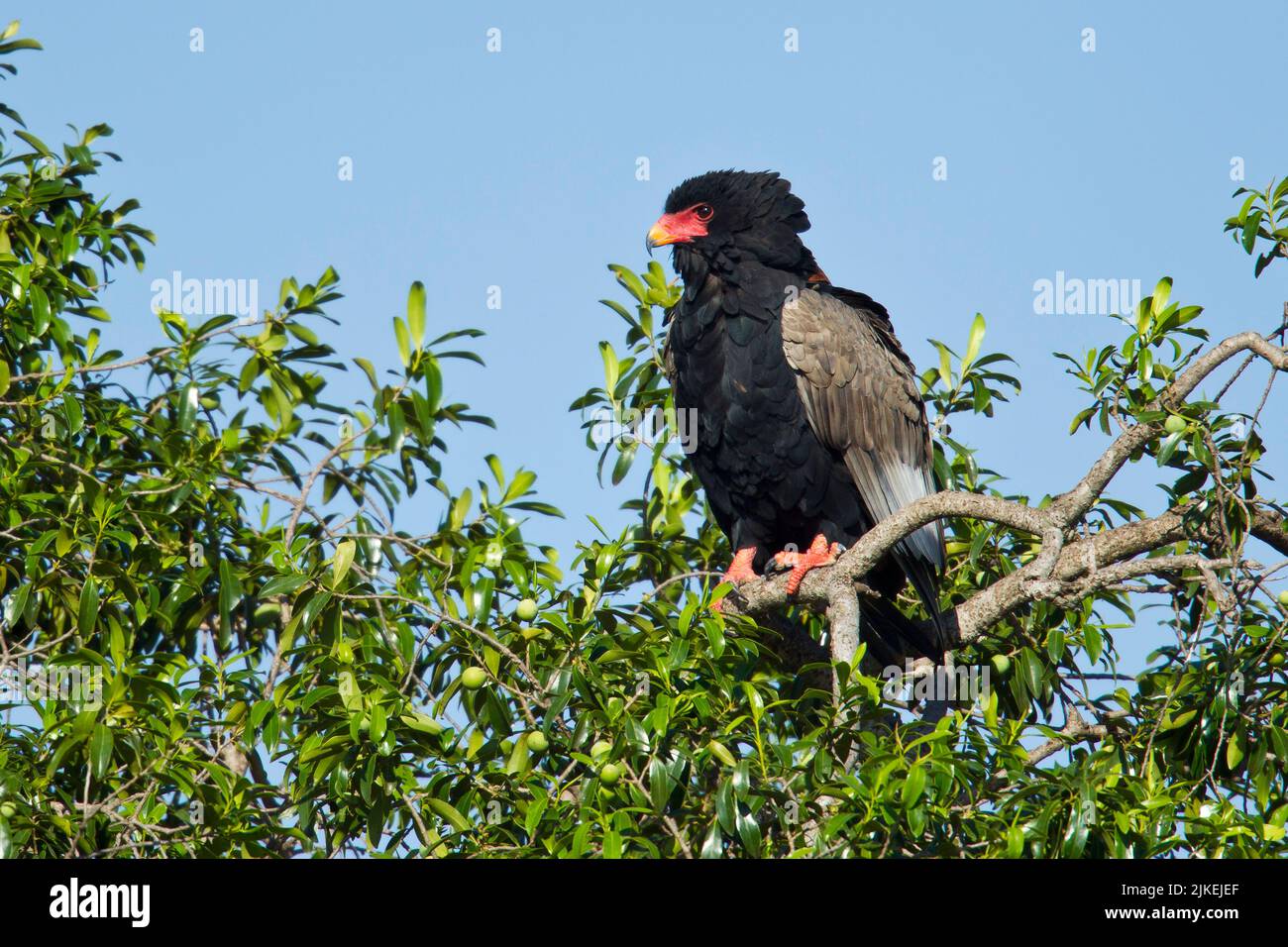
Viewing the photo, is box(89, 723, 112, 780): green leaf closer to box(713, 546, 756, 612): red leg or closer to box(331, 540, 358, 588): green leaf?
box(331, 540, 358, 588): green leaf

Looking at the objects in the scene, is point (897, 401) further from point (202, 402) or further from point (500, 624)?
point (202, 402)

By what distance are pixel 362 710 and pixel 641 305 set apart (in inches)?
121

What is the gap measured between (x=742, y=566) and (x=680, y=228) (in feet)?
5.80

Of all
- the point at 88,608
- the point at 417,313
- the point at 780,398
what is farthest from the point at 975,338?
the point at 88,608

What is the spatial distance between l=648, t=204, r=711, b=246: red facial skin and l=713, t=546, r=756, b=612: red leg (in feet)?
5.27

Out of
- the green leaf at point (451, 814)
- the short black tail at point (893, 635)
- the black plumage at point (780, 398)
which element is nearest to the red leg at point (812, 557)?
the black plumage at point (780, 398)

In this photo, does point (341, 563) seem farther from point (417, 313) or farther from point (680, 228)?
point (680, 228)

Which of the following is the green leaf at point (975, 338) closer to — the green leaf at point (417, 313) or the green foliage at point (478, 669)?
the green foliage at point (478, 669)

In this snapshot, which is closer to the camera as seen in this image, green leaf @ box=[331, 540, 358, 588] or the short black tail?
green leaf @ box=[331, 540, 358, 588]

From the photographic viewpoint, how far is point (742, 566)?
6617mm

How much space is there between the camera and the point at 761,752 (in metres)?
4.28

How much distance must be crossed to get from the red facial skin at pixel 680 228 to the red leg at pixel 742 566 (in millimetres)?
1605

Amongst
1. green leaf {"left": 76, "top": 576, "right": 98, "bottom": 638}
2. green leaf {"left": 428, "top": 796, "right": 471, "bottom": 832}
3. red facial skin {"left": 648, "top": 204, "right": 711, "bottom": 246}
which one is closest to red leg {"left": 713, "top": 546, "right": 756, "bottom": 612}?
red facial skin {"left": 648, "top": 204, "right": 711, "bottom": 246}

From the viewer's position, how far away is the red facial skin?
6.96 meters
